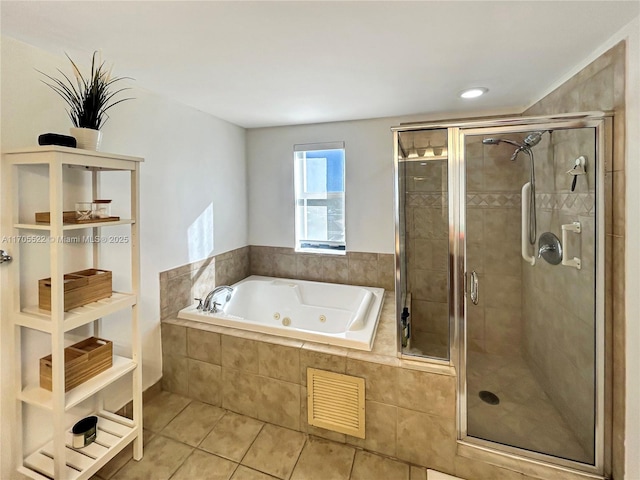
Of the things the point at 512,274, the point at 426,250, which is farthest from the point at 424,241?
the point at 512,274

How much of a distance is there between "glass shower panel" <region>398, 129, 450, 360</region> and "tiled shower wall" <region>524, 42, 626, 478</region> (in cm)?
74

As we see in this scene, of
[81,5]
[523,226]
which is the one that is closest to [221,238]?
[81,5]

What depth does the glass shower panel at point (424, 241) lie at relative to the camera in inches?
69.7

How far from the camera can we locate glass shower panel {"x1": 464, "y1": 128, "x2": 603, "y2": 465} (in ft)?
5.35

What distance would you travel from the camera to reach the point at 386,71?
1.76m

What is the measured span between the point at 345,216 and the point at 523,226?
151cm

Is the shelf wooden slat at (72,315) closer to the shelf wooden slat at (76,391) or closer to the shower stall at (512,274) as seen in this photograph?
the shelf wooden slat at (76,391)

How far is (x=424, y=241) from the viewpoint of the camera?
216 centimetres

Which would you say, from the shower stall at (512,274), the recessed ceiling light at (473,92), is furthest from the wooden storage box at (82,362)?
the recessed ceiling light at (473,92)

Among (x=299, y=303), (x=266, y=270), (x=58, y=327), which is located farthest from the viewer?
(x=266, y=270)

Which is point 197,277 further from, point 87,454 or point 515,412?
point 515,412

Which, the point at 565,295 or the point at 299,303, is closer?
the point at 565,295

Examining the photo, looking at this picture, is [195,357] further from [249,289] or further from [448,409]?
[448,409]

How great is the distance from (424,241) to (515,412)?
126 centimetres
